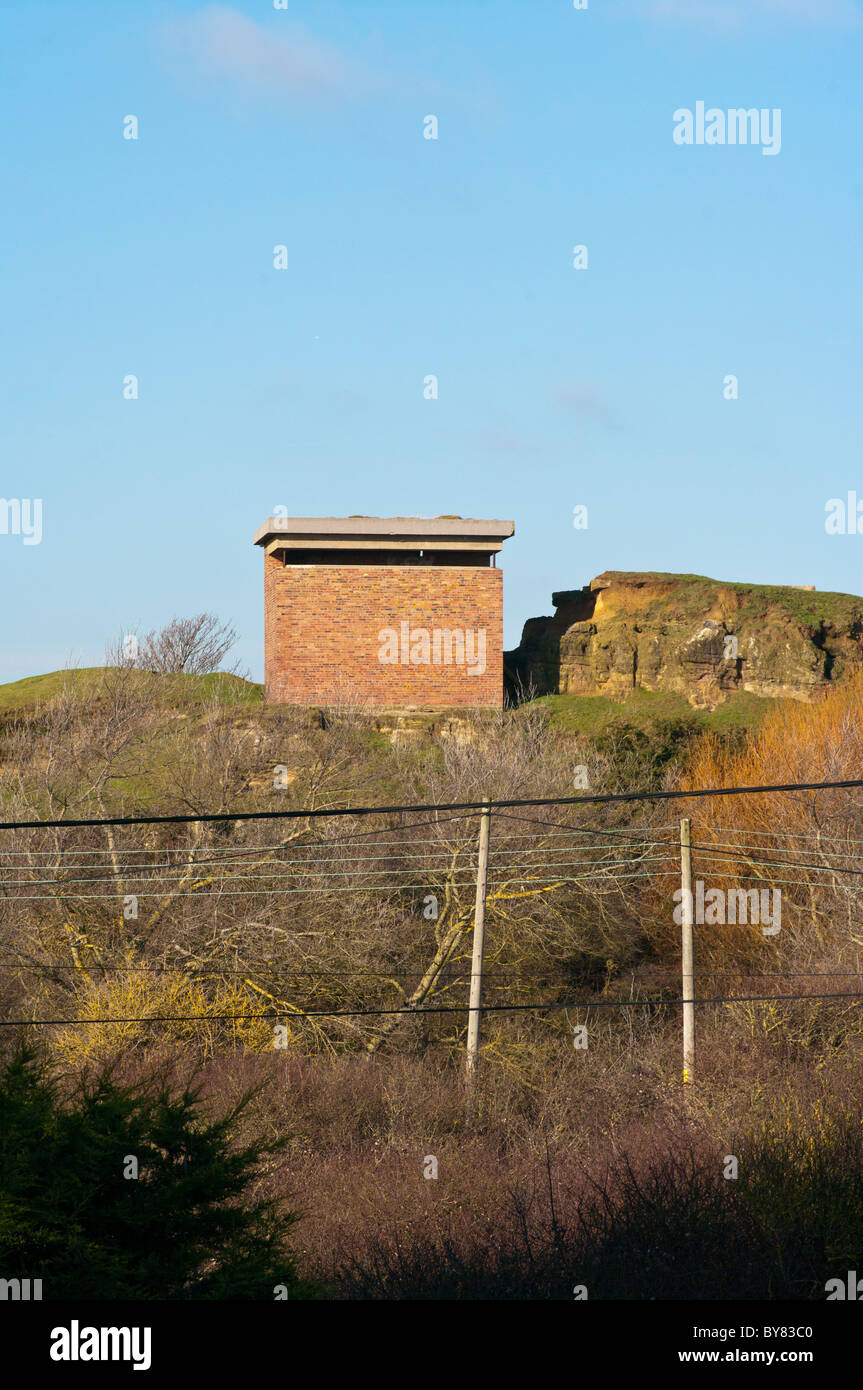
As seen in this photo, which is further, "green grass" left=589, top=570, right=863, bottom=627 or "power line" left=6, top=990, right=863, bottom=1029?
"green grass" left=589, top=570, right=863, bottom=627

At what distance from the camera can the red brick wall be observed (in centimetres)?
3822

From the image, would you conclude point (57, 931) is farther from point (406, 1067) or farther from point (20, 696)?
point (20, 696)

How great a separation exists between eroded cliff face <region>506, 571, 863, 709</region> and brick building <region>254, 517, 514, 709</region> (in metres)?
3.83

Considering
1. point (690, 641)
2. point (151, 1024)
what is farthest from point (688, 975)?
point (690, 641)

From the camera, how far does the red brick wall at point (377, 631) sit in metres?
38.2

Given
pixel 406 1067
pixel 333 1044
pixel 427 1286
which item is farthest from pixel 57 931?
pixel 427 1286

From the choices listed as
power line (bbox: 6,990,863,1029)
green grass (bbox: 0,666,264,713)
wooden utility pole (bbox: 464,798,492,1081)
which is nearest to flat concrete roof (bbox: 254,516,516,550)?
green grass (bbox: 0,666,264,713)

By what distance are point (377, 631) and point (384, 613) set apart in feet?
1.95

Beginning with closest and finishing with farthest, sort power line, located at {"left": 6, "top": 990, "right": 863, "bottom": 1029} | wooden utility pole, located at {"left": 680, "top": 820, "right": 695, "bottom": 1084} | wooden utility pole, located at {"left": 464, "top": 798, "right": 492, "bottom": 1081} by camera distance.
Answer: power line, located at {"left": 6, "top": 990, "right": 863, "bottom": 1029} → wooden utility pole, located at {"left": 680, "top": 820, "right": 695, "bottom": 1084} → wooden utility pole, located at {"left": 464, "top": 798, "right": 492, "bottom": 1081}

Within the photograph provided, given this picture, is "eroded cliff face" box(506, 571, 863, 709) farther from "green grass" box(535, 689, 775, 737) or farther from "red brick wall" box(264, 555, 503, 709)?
"red brick wall" box(264, 555, 503, 709)

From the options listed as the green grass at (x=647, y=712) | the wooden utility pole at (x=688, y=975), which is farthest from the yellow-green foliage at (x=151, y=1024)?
the green grass at (x=647, y=712)

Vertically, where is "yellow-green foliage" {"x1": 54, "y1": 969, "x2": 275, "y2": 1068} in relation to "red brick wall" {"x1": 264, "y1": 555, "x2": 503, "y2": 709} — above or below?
below

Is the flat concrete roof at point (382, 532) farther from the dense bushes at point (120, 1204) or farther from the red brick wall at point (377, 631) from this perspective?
the dense bushes at point (120, 1204)

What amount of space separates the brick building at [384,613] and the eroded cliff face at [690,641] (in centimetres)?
383
